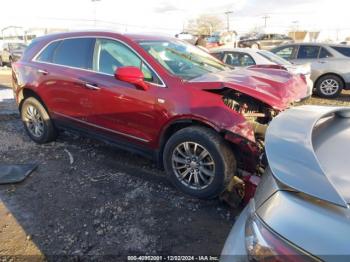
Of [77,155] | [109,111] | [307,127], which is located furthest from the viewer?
[77,155]

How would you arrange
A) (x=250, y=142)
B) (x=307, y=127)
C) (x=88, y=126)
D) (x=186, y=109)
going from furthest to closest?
(x=88, y=126) → (x=186, y=109) → (x=250, y=142) → (x=307, y=127)

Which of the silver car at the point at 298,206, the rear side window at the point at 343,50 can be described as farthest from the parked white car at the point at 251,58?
the silver car at the point at 298,206

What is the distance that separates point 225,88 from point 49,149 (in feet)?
9.96

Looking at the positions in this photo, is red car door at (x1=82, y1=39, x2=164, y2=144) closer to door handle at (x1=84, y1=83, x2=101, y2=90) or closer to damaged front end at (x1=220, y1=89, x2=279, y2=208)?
door handle at (x1=84, y1=83, x2=101, y2=90)

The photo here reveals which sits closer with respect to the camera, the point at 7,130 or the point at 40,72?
the point at 40,72

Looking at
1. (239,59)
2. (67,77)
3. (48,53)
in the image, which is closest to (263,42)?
(239,59)

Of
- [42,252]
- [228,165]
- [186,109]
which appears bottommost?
[42,252]

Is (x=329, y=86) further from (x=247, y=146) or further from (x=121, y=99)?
(x=121, y=99)

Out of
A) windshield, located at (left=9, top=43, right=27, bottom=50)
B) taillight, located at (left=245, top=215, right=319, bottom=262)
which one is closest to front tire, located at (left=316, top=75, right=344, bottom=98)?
taillight, located at (left=245, top=215, right=319, bottom=262)

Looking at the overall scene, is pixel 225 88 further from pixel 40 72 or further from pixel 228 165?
pixel 40 72

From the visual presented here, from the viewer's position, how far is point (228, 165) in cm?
331

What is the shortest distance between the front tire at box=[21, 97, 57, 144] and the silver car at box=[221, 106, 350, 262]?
4118mm

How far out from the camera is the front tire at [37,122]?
16.6ft

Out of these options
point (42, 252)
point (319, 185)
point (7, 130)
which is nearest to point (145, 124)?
point (42, 252)
